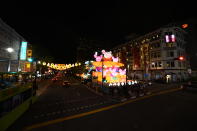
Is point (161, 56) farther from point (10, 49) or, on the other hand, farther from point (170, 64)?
point (10, 49)

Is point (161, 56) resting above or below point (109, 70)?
above

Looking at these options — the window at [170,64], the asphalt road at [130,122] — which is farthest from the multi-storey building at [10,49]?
the window at [170,64]

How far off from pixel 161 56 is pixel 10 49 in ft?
130

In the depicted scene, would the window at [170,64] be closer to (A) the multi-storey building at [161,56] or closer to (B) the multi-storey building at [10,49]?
(A) the multi-storey building at [161,56]

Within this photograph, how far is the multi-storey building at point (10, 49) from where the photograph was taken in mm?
23378

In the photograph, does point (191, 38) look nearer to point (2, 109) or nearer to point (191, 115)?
point (191, 115)

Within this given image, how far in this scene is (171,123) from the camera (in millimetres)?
7113

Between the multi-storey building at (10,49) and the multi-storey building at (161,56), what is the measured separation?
30567 millimetres

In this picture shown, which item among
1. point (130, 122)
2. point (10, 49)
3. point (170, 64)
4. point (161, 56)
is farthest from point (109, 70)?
point (170, 64)

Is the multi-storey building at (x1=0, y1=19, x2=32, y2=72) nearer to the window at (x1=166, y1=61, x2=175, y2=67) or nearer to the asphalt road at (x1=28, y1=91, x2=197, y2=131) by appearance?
the asphalt road at (x1=28, y1=91, x2=197, y2=131)

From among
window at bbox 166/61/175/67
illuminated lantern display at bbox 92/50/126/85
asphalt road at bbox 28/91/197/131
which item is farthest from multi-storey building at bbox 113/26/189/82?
asphalt road at bbox 28/91/197/131

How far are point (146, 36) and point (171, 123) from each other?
38.3 metres

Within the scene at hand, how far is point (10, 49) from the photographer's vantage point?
1922cm

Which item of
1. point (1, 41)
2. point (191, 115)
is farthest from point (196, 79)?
point (1, 41)
